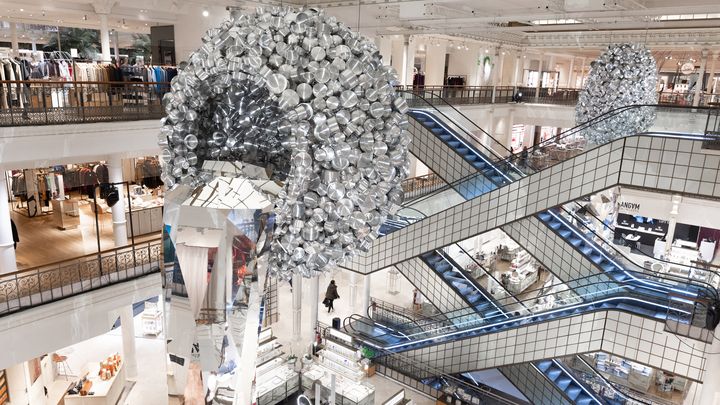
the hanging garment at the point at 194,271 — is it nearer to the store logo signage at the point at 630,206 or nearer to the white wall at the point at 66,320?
the white wall at the point at 66,320

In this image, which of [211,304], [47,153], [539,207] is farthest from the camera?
[539,207]

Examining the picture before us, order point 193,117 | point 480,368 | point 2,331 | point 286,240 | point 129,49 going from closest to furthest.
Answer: point 286,240
point 193,117
point 2,331
point 480,368
point 129,49

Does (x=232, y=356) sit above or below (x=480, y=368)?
above

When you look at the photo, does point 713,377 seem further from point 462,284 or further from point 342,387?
point 342,387

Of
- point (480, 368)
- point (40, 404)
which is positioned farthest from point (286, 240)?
point (40, 404)

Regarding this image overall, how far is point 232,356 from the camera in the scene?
2018 mm

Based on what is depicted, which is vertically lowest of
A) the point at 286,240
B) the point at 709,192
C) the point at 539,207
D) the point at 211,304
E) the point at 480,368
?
the point at 480,368

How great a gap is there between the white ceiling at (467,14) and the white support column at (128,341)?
19.9 ft

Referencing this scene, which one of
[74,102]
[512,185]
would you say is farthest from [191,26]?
[512,185]

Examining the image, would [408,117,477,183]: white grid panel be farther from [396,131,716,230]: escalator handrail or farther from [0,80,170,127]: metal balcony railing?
[0,80,170,127]: metal balcony railing

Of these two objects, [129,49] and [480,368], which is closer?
[480,368]

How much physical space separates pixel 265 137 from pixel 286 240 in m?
0.48

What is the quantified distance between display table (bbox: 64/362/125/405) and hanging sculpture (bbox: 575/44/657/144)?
30.9 ft

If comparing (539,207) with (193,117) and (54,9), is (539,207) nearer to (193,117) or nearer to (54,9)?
(193,117)
